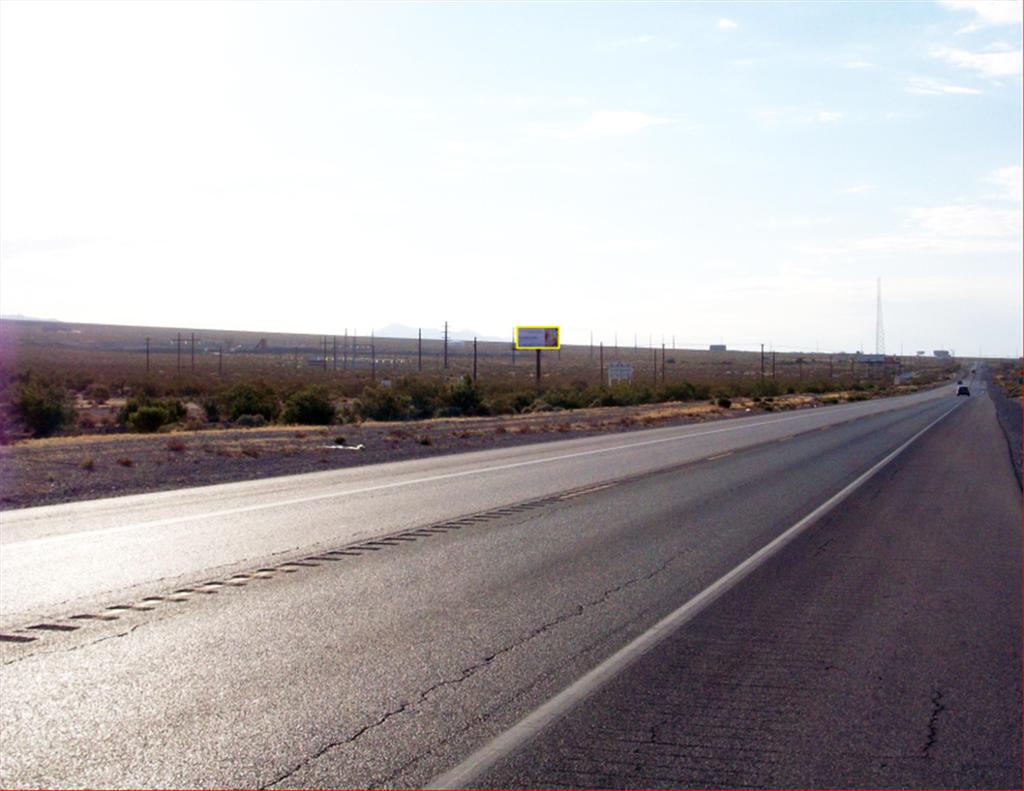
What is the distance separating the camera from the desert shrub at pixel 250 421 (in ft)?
156

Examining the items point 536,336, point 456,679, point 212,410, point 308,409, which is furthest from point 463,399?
point 456,679

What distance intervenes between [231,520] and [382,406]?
39.8 m

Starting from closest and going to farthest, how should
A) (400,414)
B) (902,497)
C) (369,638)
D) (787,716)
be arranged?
(787,716) → (369,638) → (902,497) → (400,414)

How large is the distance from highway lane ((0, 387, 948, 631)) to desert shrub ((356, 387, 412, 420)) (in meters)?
27.2

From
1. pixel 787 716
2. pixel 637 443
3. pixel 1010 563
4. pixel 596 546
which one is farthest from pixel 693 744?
pixel 637 443

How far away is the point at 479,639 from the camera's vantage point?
8.76 m

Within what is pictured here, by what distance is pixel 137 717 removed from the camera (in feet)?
22.0

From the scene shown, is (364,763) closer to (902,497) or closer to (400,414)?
(902,497)

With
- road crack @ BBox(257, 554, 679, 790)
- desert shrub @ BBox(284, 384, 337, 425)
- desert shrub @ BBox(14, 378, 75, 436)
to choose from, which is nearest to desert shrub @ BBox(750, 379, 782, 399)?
desert shrub @ BBox(284, 384, 337, 425)

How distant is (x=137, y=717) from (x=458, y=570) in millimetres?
5424

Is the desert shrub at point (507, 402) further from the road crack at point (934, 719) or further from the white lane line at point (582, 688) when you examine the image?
the road crack at point (934, 719)

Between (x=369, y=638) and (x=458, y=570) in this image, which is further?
(x=458, y=570)

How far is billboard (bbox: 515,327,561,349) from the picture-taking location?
88500mm

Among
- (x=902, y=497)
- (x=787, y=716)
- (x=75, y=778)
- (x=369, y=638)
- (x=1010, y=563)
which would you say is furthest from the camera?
(x=902, y=497)
